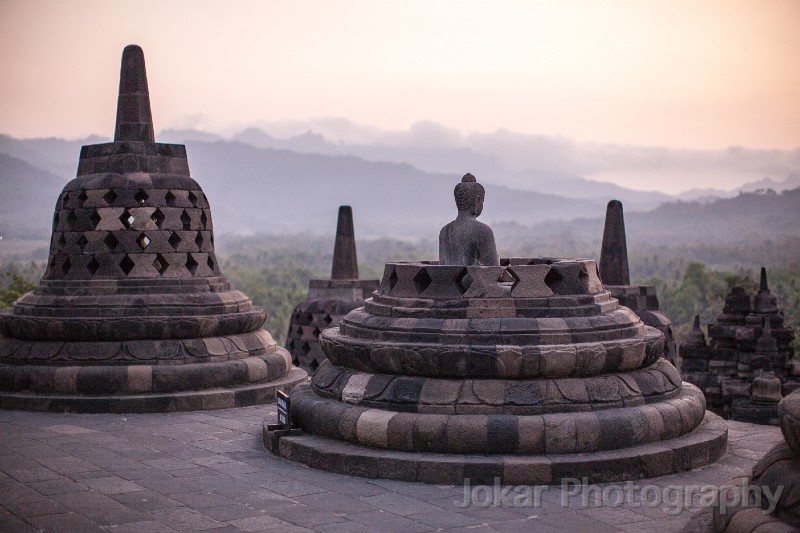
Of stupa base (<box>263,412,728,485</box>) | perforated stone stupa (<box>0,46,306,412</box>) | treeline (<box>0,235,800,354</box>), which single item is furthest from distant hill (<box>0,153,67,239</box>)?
stupa base (<box>263,412,728,485</box>)

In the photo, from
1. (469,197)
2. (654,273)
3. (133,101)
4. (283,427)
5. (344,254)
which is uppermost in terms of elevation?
(133,101)

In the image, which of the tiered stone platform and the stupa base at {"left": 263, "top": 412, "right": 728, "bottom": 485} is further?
the tiered stone platform

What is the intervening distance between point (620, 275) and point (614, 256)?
29 centimetres

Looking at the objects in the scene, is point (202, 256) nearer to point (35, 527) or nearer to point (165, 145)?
point (165, 145)

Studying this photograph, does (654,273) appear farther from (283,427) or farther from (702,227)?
(283,427)

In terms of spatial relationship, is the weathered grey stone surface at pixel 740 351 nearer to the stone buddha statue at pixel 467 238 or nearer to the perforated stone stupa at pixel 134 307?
the perforated stone stupa at pixel 134 307

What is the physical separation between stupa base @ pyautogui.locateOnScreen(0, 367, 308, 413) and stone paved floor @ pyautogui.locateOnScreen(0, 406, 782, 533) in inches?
60.0

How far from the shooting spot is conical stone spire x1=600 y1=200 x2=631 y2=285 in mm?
14828

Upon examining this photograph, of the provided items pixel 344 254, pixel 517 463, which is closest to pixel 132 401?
Answer: pixel 517 463

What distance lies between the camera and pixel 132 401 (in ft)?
35.1

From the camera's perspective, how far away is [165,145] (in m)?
12.3

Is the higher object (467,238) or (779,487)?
(467,238)

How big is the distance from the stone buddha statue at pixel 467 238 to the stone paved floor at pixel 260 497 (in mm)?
2259

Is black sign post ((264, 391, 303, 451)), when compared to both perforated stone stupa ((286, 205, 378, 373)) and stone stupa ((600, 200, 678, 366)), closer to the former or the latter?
stone stupa ((600, 200, 678, 366))
